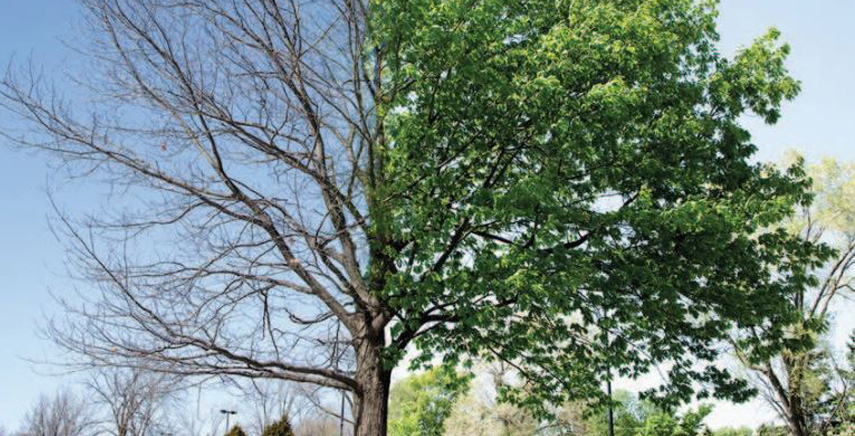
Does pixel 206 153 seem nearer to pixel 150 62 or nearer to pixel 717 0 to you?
pixel 150 62

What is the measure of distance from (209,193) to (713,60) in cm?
931

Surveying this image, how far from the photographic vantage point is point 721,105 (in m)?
11.5

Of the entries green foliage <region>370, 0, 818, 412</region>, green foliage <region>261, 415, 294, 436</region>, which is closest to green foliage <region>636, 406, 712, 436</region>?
green foliage <region>261, 415, 294, 436</region>

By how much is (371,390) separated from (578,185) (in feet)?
16.0

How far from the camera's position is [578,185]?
36.2 feet

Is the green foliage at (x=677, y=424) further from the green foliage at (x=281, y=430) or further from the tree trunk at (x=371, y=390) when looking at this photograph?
the tree trunk at (x=371, y=390)

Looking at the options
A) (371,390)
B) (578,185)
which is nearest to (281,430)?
(371,390)

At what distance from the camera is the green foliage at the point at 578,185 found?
9.41 m

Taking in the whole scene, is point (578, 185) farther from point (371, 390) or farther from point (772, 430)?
point (772, 430)

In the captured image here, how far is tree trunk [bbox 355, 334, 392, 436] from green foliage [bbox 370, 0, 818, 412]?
594 millimetres

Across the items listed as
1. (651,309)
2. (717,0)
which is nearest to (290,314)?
(651,309)

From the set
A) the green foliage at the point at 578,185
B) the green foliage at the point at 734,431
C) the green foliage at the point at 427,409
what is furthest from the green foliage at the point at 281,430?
the green foliage at the point at 734,431

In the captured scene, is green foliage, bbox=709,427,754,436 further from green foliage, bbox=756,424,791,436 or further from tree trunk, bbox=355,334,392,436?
tree trunk, bbox=355,334,392,436

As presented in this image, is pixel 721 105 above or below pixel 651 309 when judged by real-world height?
above
